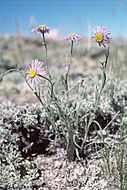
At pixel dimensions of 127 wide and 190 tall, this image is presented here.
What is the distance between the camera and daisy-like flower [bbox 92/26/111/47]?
204 cm

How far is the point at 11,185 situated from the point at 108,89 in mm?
1400

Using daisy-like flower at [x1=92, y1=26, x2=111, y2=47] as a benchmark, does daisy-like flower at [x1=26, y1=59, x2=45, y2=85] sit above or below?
below

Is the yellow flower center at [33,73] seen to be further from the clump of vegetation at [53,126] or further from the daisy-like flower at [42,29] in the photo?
the daisy-like flower at [42,29]

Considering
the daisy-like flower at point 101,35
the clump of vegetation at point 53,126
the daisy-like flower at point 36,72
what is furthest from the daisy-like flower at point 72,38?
the daisy-like flower at point 36,72

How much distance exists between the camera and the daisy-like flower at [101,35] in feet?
6.68

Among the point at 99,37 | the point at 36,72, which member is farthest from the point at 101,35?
the point at 36,72

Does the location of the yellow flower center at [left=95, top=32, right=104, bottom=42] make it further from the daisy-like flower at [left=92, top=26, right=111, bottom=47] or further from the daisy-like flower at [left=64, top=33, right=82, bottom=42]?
the daisy-like flower at [left=64, top=33, right=82, bottom=42]

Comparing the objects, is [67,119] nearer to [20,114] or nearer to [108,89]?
[20,114]

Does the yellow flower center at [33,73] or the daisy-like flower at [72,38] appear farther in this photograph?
the daisy-like flower at [72,38]

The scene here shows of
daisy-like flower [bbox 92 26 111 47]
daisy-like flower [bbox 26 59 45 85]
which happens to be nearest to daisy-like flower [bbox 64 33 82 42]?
daisy-like flower [bbox 92 26 111 47]

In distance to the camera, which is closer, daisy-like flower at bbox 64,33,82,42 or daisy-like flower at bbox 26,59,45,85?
daisy-like flower at bbox 26,59,45,85

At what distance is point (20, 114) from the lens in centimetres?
258

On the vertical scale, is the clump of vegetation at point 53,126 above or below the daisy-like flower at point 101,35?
below

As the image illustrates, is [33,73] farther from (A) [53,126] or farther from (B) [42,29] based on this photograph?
(A) [53,126]
